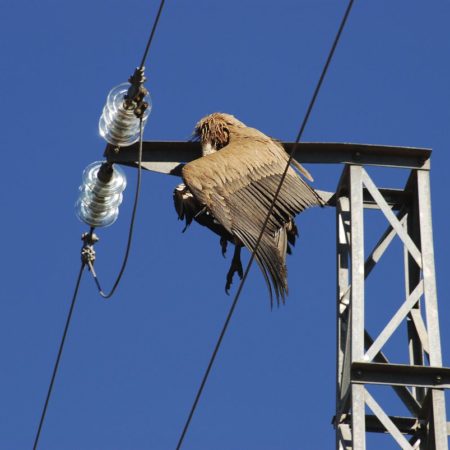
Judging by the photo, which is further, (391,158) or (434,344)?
(391,158)

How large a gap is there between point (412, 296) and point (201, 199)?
168cm

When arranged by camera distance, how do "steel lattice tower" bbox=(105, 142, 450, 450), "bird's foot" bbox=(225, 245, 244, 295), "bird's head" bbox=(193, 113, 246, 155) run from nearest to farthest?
"steel lattice tower" bbox=(105, 142, 450, 450) → "bird's foot" bbox=(225, 245, 244, 295) → "bird's head" bbox=(193, 113, 246, 155)

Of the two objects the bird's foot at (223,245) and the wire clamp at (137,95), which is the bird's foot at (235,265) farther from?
the wire clamp at (137,95)

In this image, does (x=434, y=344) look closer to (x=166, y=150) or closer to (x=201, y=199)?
(x=201, y=199)

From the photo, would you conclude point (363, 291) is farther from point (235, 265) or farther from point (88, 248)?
point (88, 248)

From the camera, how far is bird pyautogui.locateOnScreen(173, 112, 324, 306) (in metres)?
10.3

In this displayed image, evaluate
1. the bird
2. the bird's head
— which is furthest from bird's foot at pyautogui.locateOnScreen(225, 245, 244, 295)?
the bird's head

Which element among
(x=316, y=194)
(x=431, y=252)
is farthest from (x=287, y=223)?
(x=431, y=252)

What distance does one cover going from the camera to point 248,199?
424 inches

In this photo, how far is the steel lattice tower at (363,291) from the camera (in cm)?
952

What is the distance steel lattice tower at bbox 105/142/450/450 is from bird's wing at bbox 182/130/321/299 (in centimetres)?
33

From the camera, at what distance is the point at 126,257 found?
1046cm

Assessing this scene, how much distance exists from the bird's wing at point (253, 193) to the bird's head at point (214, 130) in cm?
30

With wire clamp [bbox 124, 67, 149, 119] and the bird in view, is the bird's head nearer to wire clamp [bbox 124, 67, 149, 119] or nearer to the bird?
the bird
